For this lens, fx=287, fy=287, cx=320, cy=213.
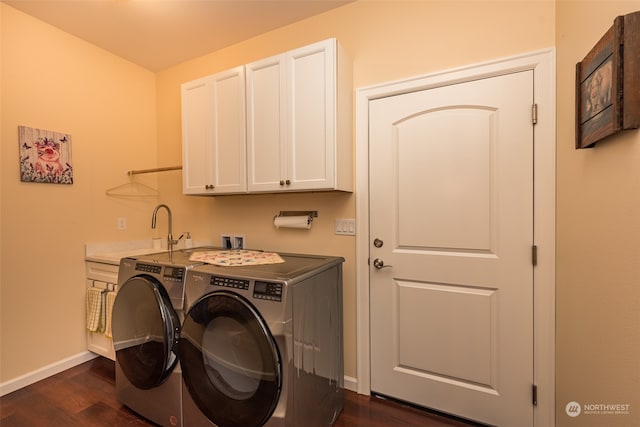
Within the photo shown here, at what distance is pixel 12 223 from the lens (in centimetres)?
200

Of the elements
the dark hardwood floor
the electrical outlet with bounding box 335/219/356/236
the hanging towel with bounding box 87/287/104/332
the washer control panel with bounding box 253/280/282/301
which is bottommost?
the dark hardwood floor

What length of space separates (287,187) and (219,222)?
Result: 101 centimetres

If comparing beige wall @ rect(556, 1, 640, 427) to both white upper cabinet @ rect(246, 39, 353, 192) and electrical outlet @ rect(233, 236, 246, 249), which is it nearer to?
white upper cabinet @ rect(246, 39, 353, 192)

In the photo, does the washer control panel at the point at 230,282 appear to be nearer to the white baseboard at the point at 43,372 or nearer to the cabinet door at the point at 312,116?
the cabinet door at the point at 312,116

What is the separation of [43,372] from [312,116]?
271 centimetres

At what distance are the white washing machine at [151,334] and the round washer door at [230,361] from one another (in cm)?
11

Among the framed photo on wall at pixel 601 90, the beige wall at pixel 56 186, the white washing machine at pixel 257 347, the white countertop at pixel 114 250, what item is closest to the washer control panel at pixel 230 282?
the white washing machine at pixel 257 347

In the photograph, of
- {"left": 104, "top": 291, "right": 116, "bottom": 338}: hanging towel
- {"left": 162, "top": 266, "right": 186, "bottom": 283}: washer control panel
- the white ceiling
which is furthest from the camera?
{"left": 104, "top": 291, "right": 116, "bottom": 338}: hanging towel

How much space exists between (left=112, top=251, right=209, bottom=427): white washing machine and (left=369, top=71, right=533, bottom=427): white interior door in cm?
120

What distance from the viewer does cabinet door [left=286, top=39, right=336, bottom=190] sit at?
5.68 feet

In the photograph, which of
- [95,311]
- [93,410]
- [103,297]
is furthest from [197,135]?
[93,410]

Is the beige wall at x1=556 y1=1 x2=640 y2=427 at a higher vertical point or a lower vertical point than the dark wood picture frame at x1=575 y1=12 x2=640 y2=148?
lower

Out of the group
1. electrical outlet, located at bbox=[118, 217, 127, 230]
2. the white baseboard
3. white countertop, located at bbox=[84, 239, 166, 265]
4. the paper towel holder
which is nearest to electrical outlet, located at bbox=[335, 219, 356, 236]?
the paper towel holder

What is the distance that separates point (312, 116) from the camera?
5.84 feet
